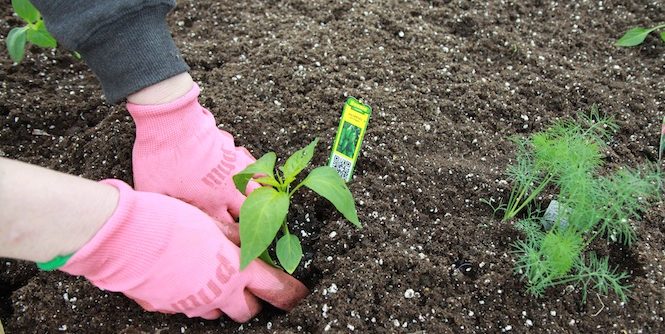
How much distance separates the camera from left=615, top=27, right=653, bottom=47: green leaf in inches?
74.2

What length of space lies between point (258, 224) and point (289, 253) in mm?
191

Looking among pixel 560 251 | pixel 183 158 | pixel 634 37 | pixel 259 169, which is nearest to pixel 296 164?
pixel 259 169

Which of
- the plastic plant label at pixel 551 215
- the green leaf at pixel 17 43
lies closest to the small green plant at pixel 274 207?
the plastic plant label at pixel 551 215

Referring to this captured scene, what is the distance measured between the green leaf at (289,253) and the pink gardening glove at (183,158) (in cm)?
21

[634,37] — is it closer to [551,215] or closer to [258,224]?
[551,215]

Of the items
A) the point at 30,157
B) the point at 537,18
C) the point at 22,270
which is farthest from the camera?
the point at 537,18

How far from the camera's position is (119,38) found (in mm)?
1366

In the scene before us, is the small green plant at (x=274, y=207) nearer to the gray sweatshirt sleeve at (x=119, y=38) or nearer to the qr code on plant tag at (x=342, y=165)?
the qr code on plant tag at (x=342, y=165)

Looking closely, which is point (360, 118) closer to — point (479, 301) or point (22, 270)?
point (479, 301)

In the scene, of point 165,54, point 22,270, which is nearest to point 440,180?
point 165,54

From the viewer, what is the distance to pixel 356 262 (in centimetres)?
140

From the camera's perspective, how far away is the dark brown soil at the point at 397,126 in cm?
136

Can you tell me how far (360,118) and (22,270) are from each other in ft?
3.19

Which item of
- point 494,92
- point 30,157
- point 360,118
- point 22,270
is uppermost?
point 360,118
